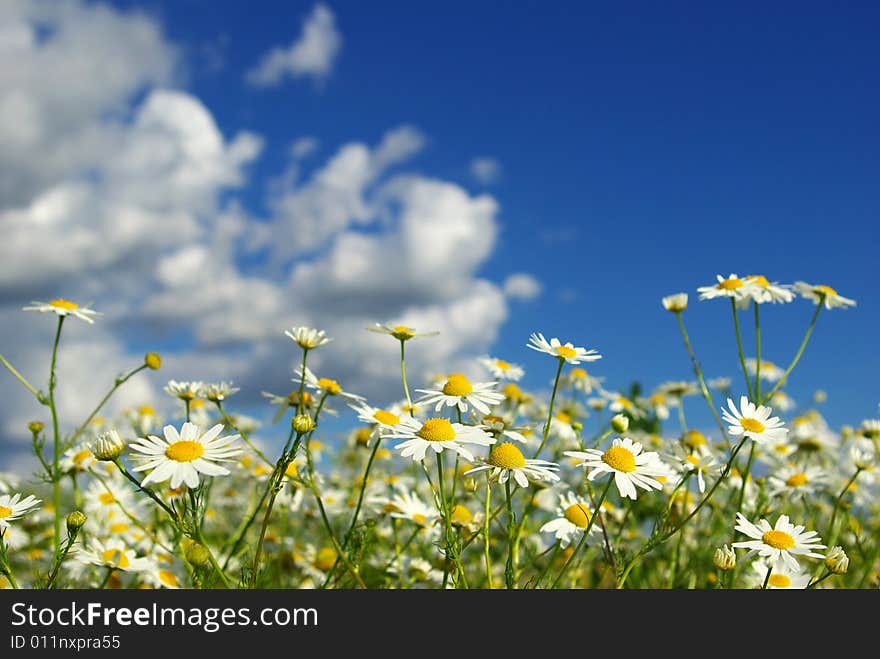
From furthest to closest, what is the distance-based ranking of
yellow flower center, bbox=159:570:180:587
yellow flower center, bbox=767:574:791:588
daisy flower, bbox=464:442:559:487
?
yellow flower center, bbox=159:570:180:587
yellow flower center, bbox=767:574:791:588
daisy flower, bbox=464:442:559:487

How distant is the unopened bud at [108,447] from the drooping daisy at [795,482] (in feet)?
10.3

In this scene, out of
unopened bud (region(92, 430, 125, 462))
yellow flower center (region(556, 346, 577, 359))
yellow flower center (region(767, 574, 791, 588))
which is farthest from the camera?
yellow flower center (region(767, 574, 791, 588))

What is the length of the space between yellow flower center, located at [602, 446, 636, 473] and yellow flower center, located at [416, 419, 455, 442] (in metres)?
0.48

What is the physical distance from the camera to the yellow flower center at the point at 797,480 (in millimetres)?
3840

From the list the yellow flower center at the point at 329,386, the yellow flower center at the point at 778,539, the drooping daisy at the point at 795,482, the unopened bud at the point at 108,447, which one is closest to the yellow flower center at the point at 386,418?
the yellow flower center at the point at 329,386

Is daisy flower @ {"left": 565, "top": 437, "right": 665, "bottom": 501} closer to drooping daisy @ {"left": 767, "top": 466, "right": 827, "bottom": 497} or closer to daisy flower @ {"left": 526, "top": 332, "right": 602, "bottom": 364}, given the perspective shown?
daisy flower @ {"left": 526, "top": 332, "right": 602, "bottom": 364}

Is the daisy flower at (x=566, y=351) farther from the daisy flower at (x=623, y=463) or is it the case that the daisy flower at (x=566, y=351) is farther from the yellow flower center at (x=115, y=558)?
the yellow flower center at (x=115, y=558)

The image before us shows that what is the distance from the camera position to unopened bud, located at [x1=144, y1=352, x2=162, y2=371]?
3300mm

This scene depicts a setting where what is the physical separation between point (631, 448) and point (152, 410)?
14.1 ft

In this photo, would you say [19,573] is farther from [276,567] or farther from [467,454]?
[467,454]

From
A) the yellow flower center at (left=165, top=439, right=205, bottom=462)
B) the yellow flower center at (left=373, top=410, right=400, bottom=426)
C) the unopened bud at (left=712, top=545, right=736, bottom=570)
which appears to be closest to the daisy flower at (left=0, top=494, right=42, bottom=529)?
the yellow flower center at (left=165, top=439, right=205, bottom=462)

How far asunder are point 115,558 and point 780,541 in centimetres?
236
